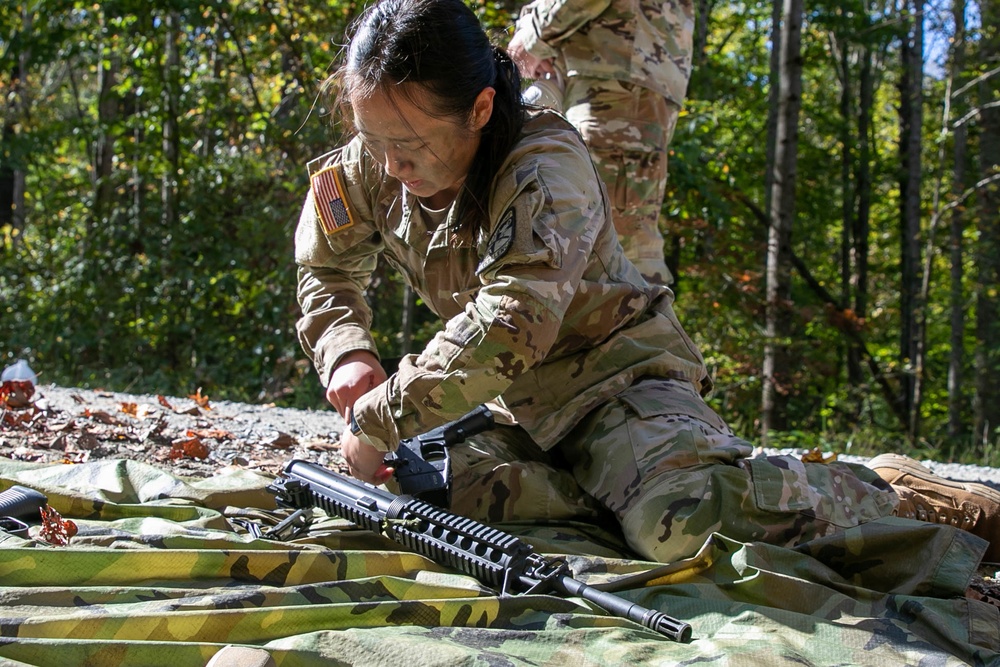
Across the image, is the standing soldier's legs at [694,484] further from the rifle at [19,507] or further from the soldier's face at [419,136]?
the rifle at [19,507]

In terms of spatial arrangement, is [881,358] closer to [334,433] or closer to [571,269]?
[334,433]

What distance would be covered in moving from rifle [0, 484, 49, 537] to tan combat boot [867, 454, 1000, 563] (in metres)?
2.28

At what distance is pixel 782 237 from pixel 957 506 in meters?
5.37

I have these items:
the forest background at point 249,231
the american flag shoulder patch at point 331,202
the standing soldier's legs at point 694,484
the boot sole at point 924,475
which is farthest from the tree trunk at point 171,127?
the boot sole at point 924,475

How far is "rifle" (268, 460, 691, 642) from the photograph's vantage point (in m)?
1.95

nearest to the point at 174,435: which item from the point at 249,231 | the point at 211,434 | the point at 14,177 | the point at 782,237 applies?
the point at 211,434

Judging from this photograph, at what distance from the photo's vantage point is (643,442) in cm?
255

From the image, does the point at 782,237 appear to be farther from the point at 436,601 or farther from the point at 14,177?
the point at 14,177

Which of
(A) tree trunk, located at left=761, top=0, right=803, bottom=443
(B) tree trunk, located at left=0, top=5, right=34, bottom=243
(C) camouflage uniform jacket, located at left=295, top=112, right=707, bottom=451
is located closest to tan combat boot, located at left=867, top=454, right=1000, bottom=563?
(C) camouflage uniform jacket, located at left=295, top=112, right=707, bottom=451

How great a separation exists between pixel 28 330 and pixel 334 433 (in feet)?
19.2

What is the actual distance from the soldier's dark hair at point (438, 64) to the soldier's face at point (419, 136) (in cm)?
2

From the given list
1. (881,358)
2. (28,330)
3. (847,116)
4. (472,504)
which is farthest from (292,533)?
(847,116)

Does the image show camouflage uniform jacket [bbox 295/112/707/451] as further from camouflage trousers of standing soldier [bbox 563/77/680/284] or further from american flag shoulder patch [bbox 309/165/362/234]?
camouflage trousers of standing soldier [bbox 563/77/680/284]

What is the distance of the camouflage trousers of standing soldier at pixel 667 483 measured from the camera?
94.7 inches
